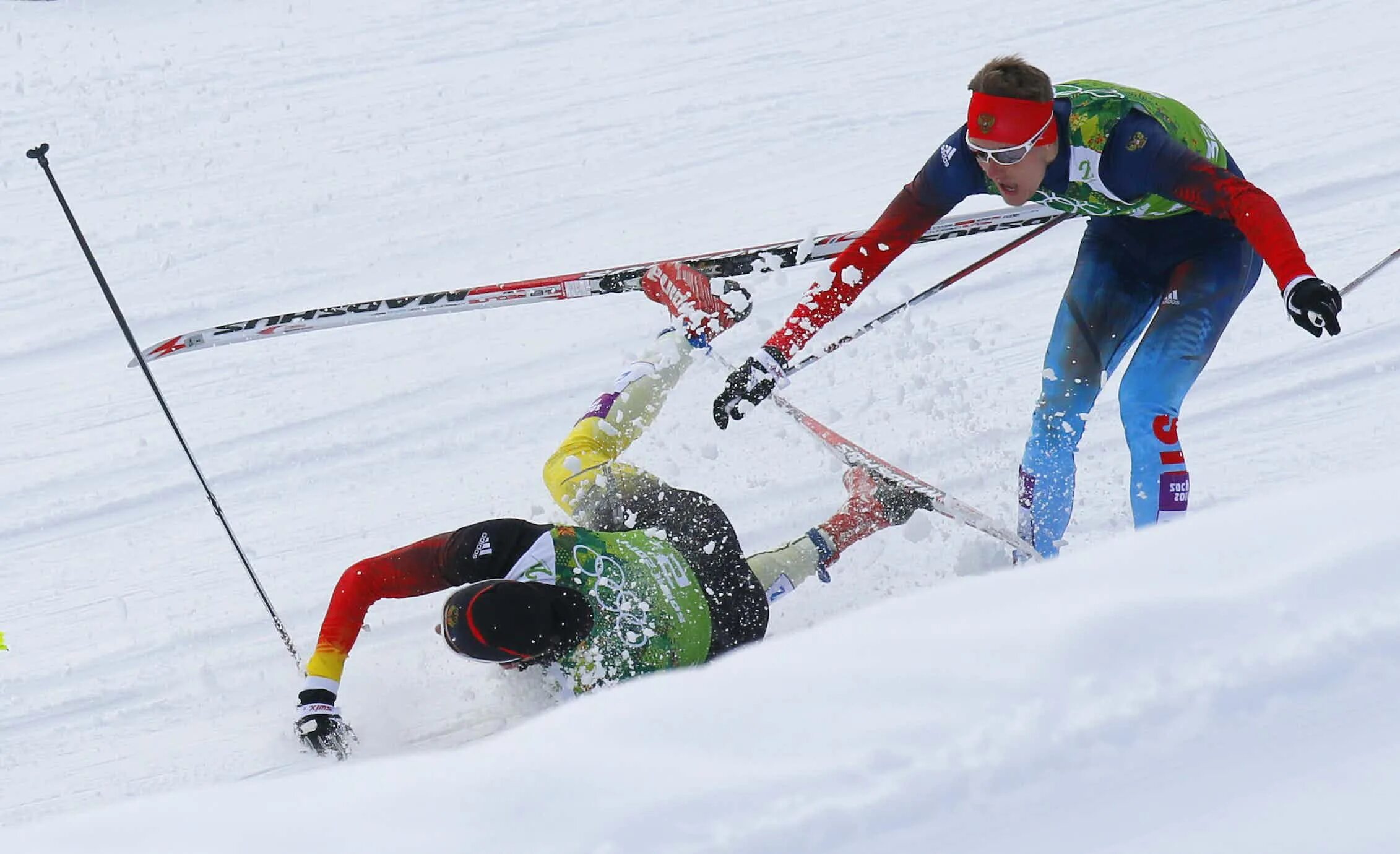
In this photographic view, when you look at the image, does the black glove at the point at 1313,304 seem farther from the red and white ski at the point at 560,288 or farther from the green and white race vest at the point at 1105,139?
the red and white ski at the point at 560,288

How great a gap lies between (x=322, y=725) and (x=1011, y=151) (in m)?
2.41

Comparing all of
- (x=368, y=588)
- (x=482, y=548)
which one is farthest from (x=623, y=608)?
(x=368, y=588)

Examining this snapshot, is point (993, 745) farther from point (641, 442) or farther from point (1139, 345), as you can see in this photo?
point (641, 442)

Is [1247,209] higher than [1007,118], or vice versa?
[1007,118]

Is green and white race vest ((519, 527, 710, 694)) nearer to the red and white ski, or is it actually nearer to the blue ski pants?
the blue ski pants

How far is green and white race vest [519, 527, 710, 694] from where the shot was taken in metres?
2.98

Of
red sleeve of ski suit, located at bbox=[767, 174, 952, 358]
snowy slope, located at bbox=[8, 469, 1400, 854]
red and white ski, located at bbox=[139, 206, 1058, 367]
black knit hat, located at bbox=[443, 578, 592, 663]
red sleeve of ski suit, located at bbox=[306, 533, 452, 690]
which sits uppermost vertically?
red and white ski, located at bbox=[139, 206, 1058, 367]

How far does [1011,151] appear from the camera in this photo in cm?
319

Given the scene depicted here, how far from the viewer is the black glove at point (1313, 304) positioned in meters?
2.83

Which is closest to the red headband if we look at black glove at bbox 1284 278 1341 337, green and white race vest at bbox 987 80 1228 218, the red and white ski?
green and white race vest at bbox 987 80 1228 218

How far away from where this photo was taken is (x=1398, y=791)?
1231 millimetres

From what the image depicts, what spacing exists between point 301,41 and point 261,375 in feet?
13.3

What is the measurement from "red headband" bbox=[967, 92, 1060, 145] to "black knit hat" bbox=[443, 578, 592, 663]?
167 cm

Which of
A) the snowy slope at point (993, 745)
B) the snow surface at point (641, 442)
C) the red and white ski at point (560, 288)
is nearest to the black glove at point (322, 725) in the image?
the snow surface at point (641, 442)
